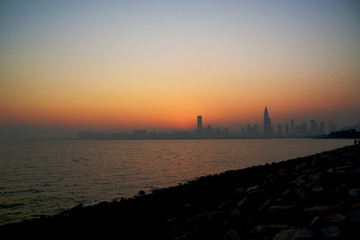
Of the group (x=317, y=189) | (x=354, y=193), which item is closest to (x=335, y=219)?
(x=354, y=193)

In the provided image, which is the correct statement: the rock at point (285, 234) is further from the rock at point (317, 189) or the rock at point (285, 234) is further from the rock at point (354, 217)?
the rock at point (317, 189)

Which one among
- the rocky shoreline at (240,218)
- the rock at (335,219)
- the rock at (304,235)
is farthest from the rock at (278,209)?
the rock at (304,235)

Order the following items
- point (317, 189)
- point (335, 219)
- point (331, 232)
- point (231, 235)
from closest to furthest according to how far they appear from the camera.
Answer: point (331, 232), point (335, 219), point (231, 235), point (317, 189)

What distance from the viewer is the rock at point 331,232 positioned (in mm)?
3574

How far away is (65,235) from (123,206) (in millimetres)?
2725

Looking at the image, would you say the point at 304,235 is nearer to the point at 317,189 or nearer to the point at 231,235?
the point at 231,235

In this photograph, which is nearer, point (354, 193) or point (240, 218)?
point (354, 193)

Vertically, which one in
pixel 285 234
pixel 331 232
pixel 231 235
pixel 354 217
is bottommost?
pixel 231 235

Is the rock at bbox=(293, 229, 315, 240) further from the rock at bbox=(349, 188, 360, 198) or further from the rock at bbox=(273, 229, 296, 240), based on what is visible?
the rock at bbox=(349, 188, 360, 198)

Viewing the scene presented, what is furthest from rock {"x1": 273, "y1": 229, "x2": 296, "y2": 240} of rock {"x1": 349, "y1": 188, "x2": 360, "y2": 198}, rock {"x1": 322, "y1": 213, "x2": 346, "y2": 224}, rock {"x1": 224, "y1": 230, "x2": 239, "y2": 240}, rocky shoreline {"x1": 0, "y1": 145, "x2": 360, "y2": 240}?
rock {"x1": 349, "y1": 188, "x2": 360, "y2": 198}

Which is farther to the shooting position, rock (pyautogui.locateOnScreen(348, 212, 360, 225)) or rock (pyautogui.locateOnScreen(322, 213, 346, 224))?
rock (pyautogui.locateOnScreen(322, 213, 346, 224))

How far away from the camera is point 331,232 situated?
367cm

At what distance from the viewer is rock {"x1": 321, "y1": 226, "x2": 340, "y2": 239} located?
3574mm

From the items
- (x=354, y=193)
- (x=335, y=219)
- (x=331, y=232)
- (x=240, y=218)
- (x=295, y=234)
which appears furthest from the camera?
(x=240, y=218)
